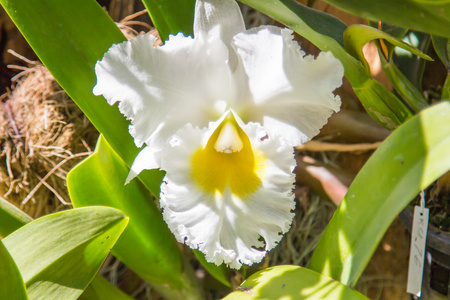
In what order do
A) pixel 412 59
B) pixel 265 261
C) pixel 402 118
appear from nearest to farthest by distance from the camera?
pixel 402 118 < pixel 412 59 < pixel 265 261

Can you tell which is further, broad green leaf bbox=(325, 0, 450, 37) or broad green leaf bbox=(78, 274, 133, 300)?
broad green leaf bbox=(78, 274, 133, 300)

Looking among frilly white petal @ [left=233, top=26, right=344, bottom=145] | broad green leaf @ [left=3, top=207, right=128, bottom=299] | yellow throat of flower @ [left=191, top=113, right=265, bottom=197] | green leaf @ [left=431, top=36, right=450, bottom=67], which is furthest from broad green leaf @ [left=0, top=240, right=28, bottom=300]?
green leaf @ [left=431, top=36, right=450, bottom=67]

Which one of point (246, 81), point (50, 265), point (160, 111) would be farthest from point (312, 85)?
point (50, 265)

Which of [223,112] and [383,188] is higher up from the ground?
[223,112]

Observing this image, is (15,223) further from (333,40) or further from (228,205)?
(333,40)

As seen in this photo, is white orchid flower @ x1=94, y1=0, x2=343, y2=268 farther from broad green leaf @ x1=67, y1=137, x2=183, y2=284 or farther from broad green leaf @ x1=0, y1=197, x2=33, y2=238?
broad green leaf @ x1=0, y1=197, x2=33, y2=238

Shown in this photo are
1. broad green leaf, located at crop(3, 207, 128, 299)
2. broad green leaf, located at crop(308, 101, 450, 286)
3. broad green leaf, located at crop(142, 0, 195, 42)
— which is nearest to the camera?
broad green leaf, located at crop(308, 101, 450, 286)

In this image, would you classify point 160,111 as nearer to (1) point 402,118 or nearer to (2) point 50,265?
(2) point 50,265

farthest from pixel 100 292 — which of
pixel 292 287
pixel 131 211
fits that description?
pixel 292 287
